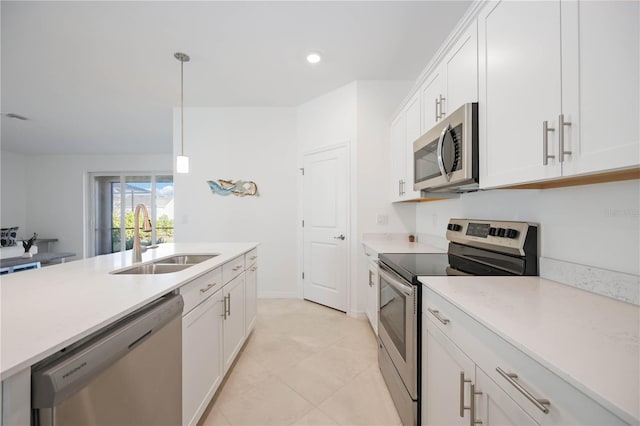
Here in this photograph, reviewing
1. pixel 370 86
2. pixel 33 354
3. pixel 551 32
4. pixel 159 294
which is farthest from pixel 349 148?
pixel 33 354

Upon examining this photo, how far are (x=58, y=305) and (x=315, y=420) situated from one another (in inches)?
55.5

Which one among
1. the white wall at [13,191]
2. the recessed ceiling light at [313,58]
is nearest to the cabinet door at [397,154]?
the recessed ceiling light at [313,58]

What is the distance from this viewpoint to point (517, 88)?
1.12 meters

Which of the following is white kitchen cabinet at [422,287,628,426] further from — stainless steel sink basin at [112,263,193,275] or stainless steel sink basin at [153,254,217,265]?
stainless steel sink basin at [153,254,217,265]

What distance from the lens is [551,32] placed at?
0.96m

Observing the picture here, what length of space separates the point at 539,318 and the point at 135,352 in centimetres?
133

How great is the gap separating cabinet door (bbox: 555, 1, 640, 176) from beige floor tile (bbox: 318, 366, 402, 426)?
1571 mm

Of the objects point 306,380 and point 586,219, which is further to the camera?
→ point 306,380

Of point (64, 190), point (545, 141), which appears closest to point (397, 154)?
point (545, 141)

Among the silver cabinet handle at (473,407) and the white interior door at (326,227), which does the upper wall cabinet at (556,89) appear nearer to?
the silver cabinet handle at (473,407)

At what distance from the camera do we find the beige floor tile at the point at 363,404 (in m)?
1.60

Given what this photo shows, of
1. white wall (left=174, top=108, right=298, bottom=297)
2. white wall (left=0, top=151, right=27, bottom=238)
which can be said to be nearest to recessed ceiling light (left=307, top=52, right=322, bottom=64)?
white wall (left=174, top=108, right=298, bottom=297)

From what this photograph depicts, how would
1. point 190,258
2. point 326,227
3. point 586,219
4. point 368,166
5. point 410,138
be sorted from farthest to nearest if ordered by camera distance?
point 326,227, point 368,166, point 410,138, point 190,258, point 586,219

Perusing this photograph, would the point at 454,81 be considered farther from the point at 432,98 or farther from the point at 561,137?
the point at 561,137
